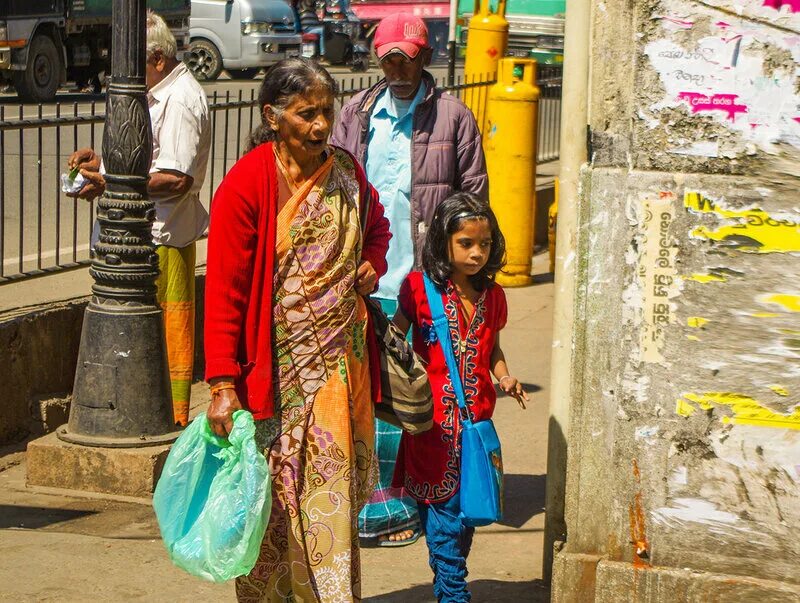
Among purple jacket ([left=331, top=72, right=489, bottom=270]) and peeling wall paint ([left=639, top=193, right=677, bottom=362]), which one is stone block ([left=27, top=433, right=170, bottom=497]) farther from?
peeling wall paint ([left=639, top=193, right=677, bottom=362])

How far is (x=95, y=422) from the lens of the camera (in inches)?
214

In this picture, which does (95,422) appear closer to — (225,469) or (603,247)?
(225,469)

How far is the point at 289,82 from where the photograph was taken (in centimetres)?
369

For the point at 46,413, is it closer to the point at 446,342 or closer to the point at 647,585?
the point at 446,342

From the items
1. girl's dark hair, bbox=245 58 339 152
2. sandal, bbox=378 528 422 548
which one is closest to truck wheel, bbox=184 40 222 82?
sandal, bbox=378 528 422 548

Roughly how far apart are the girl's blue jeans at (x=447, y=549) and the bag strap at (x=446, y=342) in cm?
30

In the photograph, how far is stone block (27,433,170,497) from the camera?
538 centimetres

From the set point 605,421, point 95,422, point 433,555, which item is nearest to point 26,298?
point 95,422

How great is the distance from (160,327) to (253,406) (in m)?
1.91

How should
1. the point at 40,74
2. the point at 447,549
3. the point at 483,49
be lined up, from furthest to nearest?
the point at 40,74 < the point at 483,49 < the point at 447,549

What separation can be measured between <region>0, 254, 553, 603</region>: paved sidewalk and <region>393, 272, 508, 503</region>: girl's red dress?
1.57 ft

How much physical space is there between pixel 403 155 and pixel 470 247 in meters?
0.93

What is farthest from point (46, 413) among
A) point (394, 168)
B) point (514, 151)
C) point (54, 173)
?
point (54, 173)

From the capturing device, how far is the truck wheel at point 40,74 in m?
18.4
